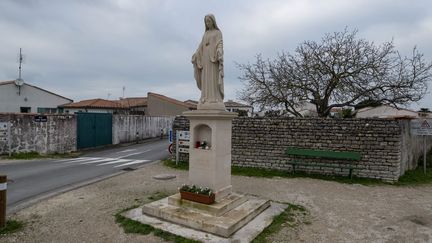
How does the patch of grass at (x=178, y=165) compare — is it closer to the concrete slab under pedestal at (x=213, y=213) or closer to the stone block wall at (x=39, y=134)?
the concrete slab under pedestal at (x=213, y=213)

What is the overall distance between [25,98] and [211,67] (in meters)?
27.2

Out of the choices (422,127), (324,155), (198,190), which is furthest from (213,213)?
(422,127)

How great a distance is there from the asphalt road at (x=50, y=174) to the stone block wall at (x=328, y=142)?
476 cm

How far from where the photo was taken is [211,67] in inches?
236

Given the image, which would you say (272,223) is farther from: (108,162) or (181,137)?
(108,162)

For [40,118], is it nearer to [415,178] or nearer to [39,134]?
[39,134]

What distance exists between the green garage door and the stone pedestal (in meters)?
12.2

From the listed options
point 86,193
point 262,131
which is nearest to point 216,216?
point 86,193

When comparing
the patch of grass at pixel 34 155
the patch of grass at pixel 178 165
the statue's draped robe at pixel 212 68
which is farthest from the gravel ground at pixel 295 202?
the patch of grass at pixel 34 155

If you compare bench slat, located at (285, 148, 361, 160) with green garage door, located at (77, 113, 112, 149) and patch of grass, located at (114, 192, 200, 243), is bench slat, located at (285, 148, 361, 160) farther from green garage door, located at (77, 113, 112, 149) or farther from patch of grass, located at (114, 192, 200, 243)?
green garage door, located at (77, 113, 112, 149)

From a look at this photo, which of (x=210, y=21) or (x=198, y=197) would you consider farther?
(x=210, y=21)

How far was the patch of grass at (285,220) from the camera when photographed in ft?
15.8

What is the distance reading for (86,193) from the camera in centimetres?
731

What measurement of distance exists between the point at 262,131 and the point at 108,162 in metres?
6.79
